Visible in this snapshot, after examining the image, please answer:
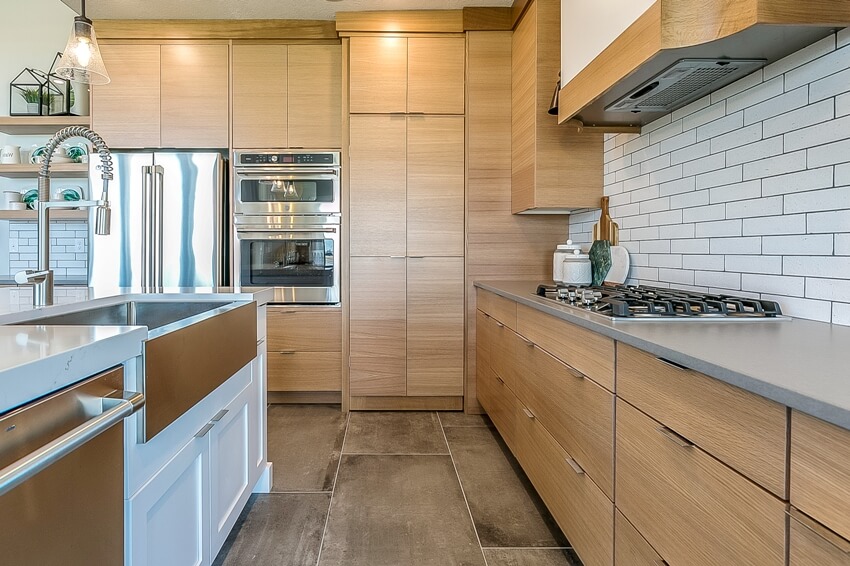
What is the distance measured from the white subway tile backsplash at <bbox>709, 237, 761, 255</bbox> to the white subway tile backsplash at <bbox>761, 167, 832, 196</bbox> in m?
0.15

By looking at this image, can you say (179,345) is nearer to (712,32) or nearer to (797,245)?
(712,32)

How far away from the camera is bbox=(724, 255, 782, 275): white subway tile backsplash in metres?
1.48

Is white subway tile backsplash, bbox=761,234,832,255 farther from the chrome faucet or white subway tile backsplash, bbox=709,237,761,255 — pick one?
the chrome faucet

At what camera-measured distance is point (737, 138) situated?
1646 mm

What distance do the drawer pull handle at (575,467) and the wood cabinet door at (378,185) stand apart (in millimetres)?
1949

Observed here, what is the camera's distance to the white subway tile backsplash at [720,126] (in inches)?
64.7

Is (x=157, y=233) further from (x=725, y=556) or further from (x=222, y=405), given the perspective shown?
(x=725, y=556)

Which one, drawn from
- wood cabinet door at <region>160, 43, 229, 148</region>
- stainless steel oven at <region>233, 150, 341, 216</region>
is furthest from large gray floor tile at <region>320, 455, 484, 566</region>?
wood cabinet door at <region>160, 43, 229, 148</region>

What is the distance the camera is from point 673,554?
3.23 feet

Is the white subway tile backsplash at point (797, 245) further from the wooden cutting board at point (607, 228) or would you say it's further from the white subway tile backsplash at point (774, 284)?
the wooden cutting board at point (607, 228)

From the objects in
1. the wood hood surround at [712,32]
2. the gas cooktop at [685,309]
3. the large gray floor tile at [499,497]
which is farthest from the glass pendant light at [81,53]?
the large gray floor tile at [499,497]

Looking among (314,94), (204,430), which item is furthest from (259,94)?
(204,430)

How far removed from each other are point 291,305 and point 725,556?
2.98 metres

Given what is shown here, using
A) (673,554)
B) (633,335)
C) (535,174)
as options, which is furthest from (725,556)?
(535,174)
